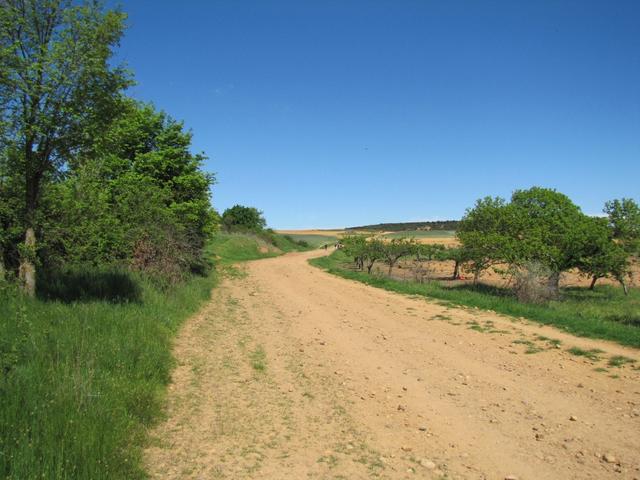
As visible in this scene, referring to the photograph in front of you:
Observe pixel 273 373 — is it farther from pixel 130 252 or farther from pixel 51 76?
pixel 130 252

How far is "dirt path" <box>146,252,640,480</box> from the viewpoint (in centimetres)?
433

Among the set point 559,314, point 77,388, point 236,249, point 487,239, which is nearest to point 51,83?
point 77,388

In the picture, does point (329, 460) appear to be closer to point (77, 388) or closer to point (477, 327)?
point (77, 388)

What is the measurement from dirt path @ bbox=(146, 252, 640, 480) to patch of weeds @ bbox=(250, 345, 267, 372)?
37 millimetres

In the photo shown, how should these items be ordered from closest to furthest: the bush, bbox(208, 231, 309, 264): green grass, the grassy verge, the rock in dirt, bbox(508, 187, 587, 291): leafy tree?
the rock in dirt < the grassy verge < the bush < bbox(508, 187, 587, 291): leafy tree < bbox(208, 231, 309, 264): green grass

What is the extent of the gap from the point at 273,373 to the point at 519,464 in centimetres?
403

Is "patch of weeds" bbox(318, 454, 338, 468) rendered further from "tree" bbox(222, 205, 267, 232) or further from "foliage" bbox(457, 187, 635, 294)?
"tree" bbox(222, 205, 267, 232)

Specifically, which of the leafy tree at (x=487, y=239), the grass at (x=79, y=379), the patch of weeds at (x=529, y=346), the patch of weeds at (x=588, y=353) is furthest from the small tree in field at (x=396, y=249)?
the grass at (x=79, y=379)

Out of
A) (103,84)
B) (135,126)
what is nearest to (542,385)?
(103,84)

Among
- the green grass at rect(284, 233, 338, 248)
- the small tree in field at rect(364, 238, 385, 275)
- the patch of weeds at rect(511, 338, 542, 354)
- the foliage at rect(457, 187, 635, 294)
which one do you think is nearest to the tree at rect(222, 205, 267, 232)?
the green grass at rect(284, 233, 338, 248)

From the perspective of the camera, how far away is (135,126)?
1820 cm

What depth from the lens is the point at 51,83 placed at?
22.4 feet

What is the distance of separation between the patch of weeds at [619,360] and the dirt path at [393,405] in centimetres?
17

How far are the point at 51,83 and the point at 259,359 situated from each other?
5663mm
